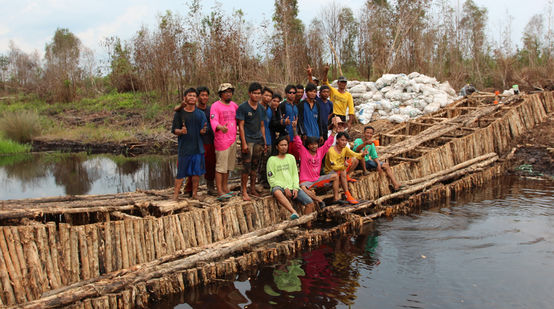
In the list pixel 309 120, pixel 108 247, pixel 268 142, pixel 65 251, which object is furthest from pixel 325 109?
pixel 65 251

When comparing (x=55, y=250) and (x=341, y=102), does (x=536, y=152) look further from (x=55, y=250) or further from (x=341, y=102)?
(x=55, y=250)

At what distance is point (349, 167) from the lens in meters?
7.35

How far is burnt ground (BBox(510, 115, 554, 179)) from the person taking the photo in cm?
1018

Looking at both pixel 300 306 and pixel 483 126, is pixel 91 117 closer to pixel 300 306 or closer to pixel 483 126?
pixel 483 126

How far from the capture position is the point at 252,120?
584 cm

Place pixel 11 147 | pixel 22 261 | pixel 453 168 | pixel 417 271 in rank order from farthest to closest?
1. pixel 11 147
2. pixel 453 168
3. pixel 417 271
4. pixel 22 261

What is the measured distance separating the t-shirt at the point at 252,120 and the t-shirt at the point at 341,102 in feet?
6.52

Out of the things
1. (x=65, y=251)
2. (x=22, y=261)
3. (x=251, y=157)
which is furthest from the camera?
(x=251, y=157)

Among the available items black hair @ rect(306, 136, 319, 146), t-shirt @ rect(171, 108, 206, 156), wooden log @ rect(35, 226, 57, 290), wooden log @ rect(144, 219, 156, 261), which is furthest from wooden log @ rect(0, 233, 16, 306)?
black hair @ rect(306, 136, 319, 146)

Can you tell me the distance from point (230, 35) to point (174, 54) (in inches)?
145

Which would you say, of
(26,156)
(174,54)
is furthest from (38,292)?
(174,54)

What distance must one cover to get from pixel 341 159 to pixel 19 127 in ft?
49.3

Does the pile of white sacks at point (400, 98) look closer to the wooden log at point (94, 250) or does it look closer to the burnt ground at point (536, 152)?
the burnt ground at point (536, 152)

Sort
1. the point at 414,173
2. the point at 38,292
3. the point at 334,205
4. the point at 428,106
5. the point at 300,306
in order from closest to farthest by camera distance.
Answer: the point at 38,292, the point at 300,306, the point at 334,205, the point at 414,173, the point at 428,106
